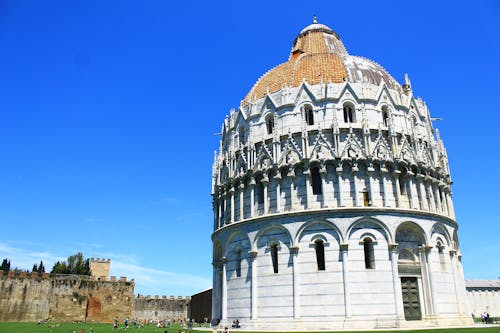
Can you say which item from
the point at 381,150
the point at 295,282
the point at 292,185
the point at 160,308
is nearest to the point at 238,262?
the point at 295,282

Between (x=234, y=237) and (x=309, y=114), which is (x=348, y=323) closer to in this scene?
(x=234, y=237)

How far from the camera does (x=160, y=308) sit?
69.0 m

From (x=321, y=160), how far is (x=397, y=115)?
8.62 meters

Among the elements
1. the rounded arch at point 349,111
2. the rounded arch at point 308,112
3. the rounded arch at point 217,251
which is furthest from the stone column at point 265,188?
the rounded arch at point 349,111

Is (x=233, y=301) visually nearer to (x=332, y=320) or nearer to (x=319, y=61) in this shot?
(x=332, y=320)

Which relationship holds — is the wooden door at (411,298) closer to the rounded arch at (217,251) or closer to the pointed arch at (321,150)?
the pointed arch at (321,150)

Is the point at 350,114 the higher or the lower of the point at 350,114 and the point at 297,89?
the lower

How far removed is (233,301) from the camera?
3291cm

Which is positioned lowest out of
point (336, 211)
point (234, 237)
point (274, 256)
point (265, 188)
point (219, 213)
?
point (274, 256)

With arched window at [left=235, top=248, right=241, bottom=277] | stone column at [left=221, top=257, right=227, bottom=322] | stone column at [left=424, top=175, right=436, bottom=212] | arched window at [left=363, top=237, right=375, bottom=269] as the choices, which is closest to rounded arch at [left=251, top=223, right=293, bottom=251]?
arched window at [left=235, top=248, right=241, bottom=277]

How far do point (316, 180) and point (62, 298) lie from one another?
46.1 m

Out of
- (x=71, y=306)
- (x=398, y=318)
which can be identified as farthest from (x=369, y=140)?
(x=71, y=306)

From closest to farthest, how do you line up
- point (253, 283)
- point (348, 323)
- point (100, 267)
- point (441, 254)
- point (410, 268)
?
point (348, 323) → point (410, 268) → point (253, 283) → point (441, 254) → point (100, 267)

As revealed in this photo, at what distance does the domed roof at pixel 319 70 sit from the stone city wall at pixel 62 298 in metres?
39.3
